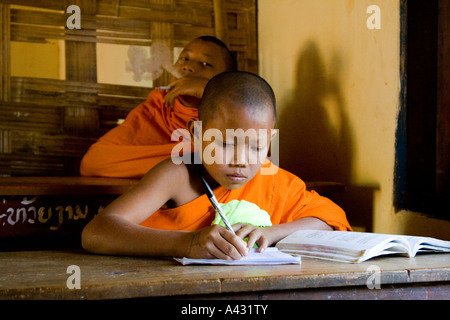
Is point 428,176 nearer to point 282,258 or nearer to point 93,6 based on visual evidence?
point 282,258

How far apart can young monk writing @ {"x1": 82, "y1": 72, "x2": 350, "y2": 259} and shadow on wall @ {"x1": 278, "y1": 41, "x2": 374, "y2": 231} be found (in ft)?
1.45

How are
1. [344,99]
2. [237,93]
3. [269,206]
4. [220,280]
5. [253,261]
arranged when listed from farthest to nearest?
[344,99] → [269,206] → [237,93] → [253,261] → [220,280]

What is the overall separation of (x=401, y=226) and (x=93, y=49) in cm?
156

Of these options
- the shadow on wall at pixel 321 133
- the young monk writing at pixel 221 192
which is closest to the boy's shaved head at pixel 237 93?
the young monk writing at pixel 221 192

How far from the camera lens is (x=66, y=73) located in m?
2.31

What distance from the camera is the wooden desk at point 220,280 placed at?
71 cm

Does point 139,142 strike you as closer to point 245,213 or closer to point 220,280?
point 245,213

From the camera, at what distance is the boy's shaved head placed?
1.18m

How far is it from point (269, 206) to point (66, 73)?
1.39 meters

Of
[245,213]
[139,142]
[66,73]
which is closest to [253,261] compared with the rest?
[245,213]

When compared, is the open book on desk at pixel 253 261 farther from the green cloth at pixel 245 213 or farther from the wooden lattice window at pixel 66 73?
the wooden lattice window at pixel 66 73

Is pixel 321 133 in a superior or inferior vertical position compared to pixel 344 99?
inferior

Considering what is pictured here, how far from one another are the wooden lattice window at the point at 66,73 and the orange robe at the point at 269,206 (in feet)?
3.81

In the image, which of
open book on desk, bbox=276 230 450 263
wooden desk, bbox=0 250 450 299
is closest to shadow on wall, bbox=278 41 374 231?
open book on desk, bbox=276 230 450 263
